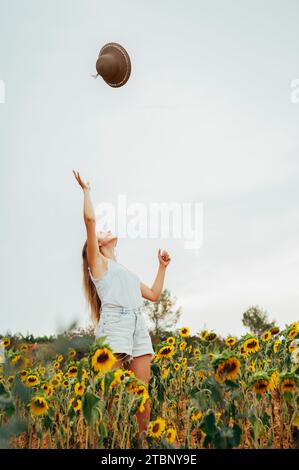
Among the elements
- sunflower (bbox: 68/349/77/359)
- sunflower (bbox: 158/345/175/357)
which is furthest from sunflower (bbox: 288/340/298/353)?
sunflower (bbox: 68/349/77/359)

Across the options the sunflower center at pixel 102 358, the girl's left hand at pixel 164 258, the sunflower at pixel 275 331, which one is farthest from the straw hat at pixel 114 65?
the sunflower center at pixel 102 358

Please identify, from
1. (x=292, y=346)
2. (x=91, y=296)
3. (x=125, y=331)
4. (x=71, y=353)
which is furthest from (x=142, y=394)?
(x=71, y=353)

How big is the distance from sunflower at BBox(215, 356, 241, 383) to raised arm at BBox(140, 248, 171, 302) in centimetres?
155

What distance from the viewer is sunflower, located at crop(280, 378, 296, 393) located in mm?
3125

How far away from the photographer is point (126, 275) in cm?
412

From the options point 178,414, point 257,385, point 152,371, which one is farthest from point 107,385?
point 178,414


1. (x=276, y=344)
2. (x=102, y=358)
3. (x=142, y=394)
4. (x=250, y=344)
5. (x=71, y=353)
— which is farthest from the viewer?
(x=71, y=353)

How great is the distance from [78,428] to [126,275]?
3.51ft

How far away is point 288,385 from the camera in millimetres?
3145

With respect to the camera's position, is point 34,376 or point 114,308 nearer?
point 114,308

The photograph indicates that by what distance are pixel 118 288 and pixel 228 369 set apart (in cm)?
124

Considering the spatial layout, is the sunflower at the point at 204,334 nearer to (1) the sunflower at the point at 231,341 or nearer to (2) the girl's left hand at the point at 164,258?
(1) the sunflower at the point at 231,341

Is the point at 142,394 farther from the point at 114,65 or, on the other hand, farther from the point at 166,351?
the point at 114,65
